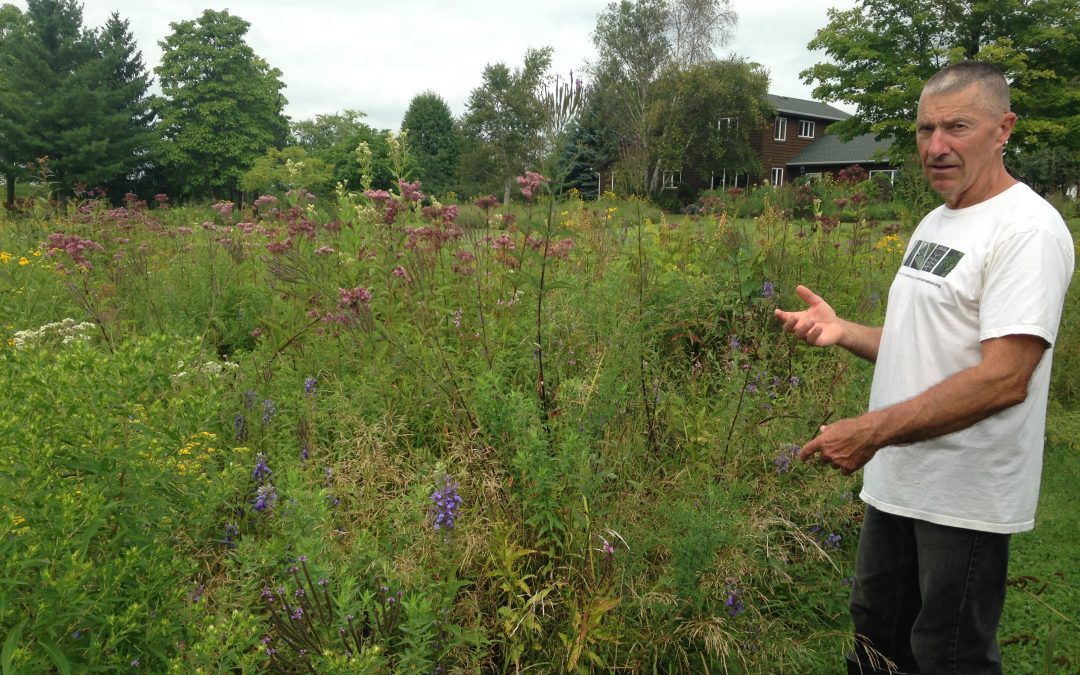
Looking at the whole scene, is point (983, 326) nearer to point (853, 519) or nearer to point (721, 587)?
point (721, 587)

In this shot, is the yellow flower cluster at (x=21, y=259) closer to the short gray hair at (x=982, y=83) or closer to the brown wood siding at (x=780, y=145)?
the short gray hair at (x=982, y=83)

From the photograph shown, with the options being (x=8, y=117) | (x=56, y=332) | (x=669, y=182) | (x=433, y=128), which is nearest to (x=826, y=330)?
(x=56, y=332)

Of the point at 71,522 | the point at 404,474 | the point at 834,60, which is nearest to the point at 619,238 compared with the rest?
the point at 404,474

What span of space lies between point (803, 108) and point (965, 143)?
56503 mm

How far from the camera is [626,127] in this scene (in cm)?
4197

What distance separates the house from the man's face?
158 feet

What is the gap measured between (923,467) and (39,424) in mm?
2383

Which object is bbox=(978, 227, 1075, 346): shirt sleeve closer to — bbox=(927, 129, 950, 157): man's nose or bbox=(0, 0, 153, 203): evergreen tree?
bbox=(927, 129, 950, 157): man's nose

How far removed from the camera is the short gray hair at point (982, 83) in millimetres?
2020

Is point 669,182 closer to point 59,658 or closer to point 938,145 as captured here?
point 938,145

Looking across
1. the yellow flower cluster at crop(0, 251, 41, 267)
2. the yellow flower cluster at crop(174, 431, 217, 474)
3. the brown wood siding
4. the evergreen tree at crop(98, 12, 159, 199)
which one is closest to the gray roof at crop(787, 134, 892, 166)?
the brown wood siding

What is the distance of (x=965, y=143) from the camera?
2.03 meters

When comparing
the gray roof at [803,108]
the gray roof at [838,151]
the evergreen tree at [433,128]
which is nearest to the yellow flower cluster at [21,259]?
the gray roof at [838,151]

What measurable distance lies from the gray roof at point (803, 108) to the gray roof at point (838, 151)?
6.56 feet
